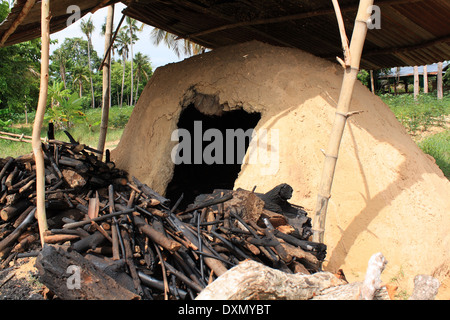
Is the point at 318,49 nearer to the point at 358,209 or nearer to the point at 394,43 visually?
the point at 394,43

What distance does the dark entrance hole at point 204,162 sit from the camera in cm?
691

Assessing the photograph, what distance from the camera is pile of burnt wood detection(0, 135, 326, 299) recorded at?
266 centimetres

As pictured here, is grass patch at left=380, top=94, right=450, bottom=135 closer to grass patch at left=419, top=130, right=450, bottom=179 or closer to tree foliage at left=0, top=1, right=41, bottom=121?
grass patch at left=419, top=130, right=450, bottom=179

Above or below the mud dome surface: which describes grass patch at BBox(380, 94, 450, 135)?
above

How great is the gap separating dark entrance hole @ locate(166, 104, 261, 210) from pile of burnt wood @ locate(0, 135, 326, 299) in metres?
2.71

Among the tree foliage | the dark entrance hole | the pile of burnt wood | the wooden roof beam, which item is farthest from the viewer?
the tree foliage

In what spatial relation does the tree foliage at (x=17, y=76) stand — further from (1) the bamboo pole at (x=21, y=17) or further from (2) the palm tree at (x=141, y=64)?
(2) the palm tree at (x=141, y=64)

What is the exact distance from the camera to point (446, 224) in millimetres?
4406

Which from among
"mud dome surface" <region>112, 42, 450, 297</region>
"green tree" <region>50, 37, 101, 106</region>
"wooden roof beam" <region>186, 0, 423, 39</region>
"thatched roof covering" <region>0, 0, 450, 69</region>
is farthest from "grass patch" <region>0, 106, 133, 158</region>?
"green tree" <region>50, 37, 101, 106</region>

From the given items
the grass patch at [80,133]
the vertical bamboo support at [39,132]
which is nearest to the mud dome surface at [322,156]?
the grass patch at [80,133]

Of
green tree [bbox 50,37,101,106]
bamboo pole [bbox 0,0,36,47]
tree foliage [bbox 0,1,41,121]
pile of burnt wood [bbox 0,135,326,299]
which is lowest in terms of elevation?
pile of burnt wood [bbox 0,135,326,299]

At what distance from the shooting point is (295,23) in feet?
18.2

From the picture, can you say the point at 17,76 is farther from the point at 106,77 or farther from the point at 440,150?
the point at 440,150

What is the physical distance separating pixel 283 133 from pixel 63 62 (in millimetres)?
36306
